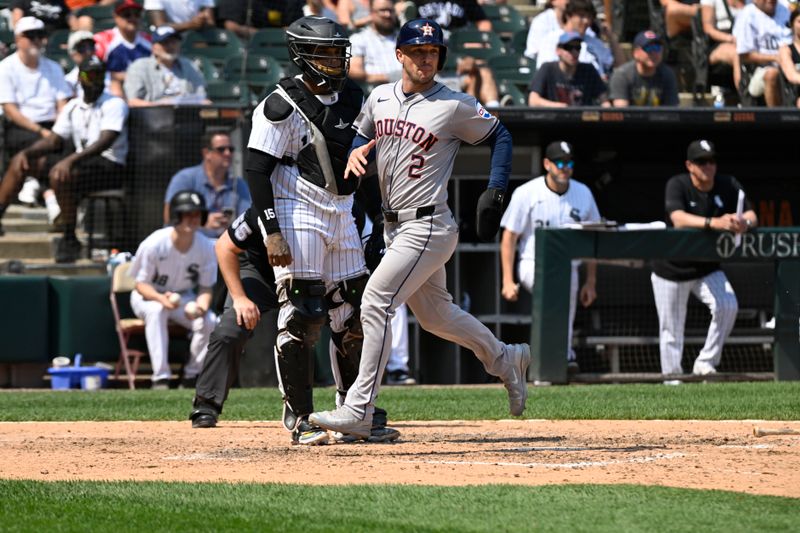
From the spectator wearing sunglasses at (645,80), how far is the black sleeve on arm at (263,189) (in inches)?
271

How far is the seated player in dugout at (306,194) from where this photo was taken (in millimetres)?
6172

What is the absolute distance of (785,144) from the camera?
43.3ft

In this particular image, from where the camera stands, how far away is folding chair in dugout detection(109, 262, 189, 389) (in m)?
11.1

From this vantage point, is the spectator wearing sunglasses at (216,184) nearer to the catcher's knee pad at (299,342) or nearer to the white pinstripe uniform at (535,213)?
the white pinstripe uniform at (535,213)

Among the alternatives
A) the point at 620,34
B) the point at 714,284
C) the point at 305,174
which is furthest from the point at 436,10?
the point at 305,174

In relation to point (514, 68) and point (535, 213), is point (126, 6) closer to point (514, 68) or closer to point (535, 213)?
point (514, 68)

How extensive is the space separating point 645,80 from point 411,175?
713 centimetres

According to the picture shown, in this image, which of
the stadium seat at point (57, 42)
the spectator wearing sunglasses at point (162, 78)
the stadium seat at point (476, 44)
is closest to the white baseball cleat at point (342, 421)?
the spectator wearing sunglasses at point (162, 78)

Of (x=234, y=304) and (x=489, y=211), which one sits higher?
(x=489, y=211)

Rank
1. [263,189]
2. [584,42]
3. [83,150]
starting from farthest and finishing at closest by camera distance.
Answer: [584,42]
[83,150]
[263,189]

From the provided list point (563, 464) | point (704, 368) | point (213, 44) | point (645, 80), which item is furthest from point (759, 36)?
point (563, 464)

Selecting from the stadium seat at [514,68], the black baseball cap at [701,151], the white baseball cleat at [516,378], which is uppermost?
the stadium seat at [514,68]

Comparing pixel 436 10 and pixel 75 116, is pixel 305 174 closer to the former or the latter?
pixel 75 116

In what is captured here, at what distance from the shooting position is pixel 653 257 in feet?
34.4
